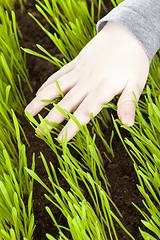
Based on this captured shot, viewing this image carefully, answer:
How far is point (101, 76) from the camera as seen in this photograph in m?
0.93

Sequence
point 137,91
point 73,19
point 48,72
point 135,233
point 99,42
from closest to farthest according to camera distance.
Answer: point 135,233 < point 137,91 < point 99,42 < point 73,19 < point 48,72

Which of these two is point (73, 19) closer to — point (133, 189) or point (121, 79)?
point (121, 79)

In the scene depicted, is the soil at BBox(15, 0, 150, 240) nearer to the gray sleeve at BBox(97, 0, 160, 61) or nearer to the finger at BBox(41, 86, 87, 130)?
the finger at BBox(41, 86, 87, 130)

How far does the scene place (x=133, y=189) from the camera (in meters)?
0.83

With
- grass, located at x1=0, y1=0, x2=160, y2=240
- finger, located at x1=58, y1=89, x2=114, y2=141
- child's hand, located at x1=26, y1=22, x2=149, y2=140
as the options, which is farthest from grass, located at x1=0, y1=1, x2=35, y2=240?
finger, located at x1=58, y1=89, x2=114, y2=141

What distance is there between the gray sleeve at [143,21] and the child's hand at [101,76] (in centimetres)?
3

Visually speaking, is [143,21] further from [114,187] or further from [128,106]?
[114,187]

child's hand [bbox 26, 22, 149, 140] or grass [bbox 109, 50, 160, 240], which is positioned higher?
child's hand [bbox 26, 22, 149, 140]

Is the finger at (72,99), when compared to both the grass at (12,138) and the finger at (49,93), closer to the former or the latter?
the finger at (49,93)

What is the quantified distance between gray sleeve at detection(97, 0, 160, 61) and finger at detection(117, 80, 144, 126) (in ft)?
0.52

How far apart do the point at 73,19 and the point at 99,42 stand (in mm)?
210

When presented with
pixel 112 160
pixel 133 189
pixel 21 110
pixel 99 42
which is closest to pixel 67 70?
pixel 99 42

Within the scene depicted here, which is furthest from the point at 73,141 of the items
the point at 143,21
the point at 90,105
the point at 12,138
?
the point at 143,21

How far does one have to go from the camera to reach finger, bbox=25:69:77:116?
95 centimetres
